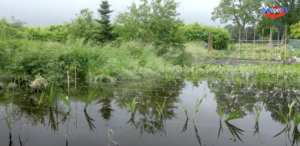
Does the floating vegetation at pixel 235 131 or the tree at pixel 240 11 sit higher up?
the tree at pixel 240 11

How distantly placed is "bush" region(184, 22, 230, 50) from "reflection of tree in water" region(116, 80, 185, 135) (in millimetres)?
15607

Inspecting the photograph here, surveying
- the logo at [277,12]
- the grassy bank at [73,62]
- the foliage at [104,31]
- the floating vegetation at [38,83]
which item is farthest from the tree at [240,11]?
the floating vegetation at [38,83]

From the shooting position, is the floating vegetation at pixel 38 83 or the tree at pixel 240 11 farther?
the tree at pixel 240 11

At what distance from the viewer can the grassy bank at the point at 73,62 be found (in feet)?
17.5

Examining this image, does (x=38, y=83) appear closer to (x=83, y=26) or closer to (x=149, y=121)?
(x=149, y=121)

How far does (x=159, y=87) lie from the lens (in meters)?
6.03

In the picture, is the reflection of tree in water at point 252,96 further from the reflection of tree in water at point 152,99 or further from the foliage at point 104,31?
the foliage at point 104,31

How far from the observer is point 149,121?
367 centimetres

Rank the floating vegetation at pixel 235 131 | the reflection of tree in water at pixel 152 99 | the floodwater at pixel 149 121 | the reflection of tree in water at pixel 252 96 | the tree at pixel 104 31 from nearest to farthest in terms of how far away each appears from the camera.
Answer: the floodwater at pixel 149 121
the floating vegetation at pixel 235 131
the reflection of tree in water at pixel 152 99
the reflection of tree in water at pixel 252 96
the tree at pixel 104 31

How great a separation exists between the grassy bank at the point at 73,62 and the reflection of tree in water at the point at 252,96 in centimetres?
247

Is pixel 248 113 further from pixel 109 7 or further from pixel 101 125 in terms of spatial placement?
pixel 109 7

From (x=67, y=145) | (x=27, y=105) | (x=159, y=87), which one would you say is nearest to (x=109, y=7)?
(x=159, y=87)

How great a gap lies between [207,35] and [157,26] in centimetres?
1140

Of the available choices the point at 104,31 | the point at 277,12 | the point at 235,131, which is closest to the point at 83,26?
the point at 104,31
